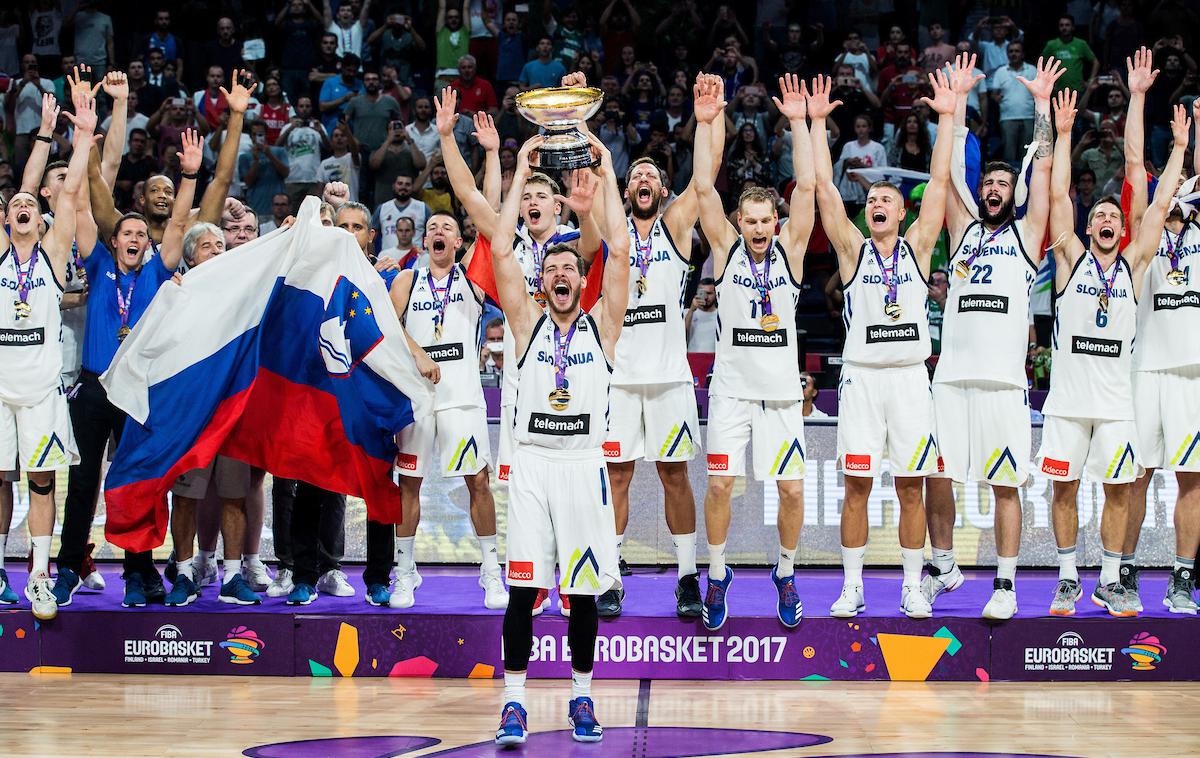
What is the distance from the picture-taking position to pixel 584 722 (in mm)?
6230

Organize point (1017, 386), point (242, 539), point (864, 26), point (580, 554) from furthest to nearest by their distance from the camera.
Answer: point (864, 26), point (242, 539), point (1017, 386), point (580, 554)

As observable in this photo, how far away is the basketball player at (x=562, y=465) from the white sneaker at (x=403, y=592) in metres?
1.60

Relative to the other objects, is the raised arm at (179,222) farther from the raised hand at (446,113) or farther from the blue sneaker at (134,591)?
the blue sneaker at (134,591)

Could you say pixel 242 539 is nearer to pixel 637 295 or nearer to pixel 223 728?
pixel 223 728

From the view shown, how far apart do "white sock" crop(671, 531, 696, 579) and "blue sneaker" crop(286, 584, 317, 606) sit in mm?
2199

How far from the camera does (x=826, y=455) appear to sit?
903 cm

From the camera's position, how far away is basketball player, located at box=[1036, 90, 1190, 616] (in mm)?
7703

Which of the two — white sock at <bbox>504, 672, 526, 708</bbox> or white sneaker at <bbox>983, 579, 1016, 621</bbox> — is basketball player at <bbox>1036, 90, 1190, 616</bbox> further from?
white sock at <bbox>504, 672, 526, 708</bbox>

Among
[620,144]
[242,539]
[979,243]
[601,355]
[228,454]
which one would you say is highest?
[620,144]

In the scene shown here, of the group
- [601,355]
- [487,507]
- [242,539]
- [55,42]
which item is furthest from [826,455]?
[55,42]

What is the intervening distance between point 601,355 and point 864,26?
10.6 m

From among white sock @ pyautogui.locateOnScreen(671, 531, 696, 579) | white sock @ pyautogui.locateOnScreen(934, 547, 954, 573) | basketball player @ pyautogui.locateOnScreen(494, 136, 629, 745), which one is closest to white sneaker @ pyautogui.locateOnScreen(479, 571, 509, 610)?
white sock @ pyautogui.locateOnScreen(671, 531, 696, 579)

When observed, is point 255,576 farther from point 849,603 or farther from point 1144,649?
point 1144,649

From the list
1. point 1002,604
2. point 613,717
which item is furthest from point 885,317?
point 613,717
